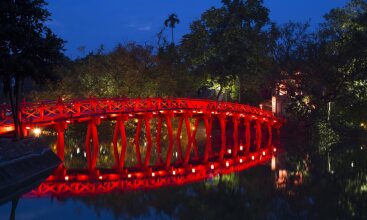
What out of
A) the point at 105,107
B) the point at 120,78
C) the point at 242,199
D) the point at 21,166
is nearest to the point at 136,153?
the point at 105,107

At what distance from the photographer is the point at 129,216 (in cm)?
1520

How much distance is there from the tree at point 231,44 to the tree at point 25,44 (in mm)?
24327

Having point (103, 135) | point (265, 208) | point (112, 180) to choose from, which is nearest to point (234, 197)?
point (265, 208)

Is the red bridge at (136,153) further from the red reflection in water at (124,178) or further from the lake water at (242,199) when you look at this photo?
the lake water at (242,199)

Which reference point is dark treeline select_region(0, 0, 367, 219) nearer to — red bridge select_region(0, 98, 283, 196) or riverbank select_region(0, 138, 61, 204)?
red bridge select_region(0, 98, 283, 196)

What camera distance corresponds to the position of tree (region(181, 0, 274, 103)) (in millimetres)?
42781

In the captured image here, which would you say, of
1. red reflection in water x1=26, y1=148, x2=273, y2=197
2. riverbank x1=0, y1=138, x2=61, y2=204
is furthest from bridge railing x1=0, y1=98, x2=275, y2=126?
red reflection in water x1=26, y1=148, x2=273, y2=197

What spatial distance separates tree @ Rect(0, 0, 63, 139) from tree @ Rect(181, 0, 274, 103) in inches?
958

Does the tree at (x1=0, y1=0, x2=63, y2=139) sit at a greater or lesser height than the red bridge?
greater

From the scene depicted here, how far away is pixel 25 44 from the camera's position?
1928 centimetres

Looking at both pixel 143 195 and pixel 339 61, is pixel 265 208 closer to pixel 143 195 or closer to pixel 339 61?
pixel 143 195

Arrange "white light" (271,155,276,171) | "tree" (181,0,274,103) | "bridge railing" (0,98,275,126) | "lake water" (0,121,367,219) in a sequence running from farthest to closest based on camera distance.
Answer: "tree" (181,0,274,103) < "white light" (271,155,276,171) < "bridge railing" (0,98,275,126) < "lake water" (0,121,367,219)

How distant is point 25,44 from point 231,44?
85.4ft

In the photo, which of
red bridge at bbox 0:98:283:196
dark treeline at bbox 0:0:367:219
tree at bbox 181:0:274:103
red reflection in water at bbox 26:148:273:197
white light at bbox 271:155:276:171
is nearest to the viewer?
red reflection in water at bbox 26:148:273:197
